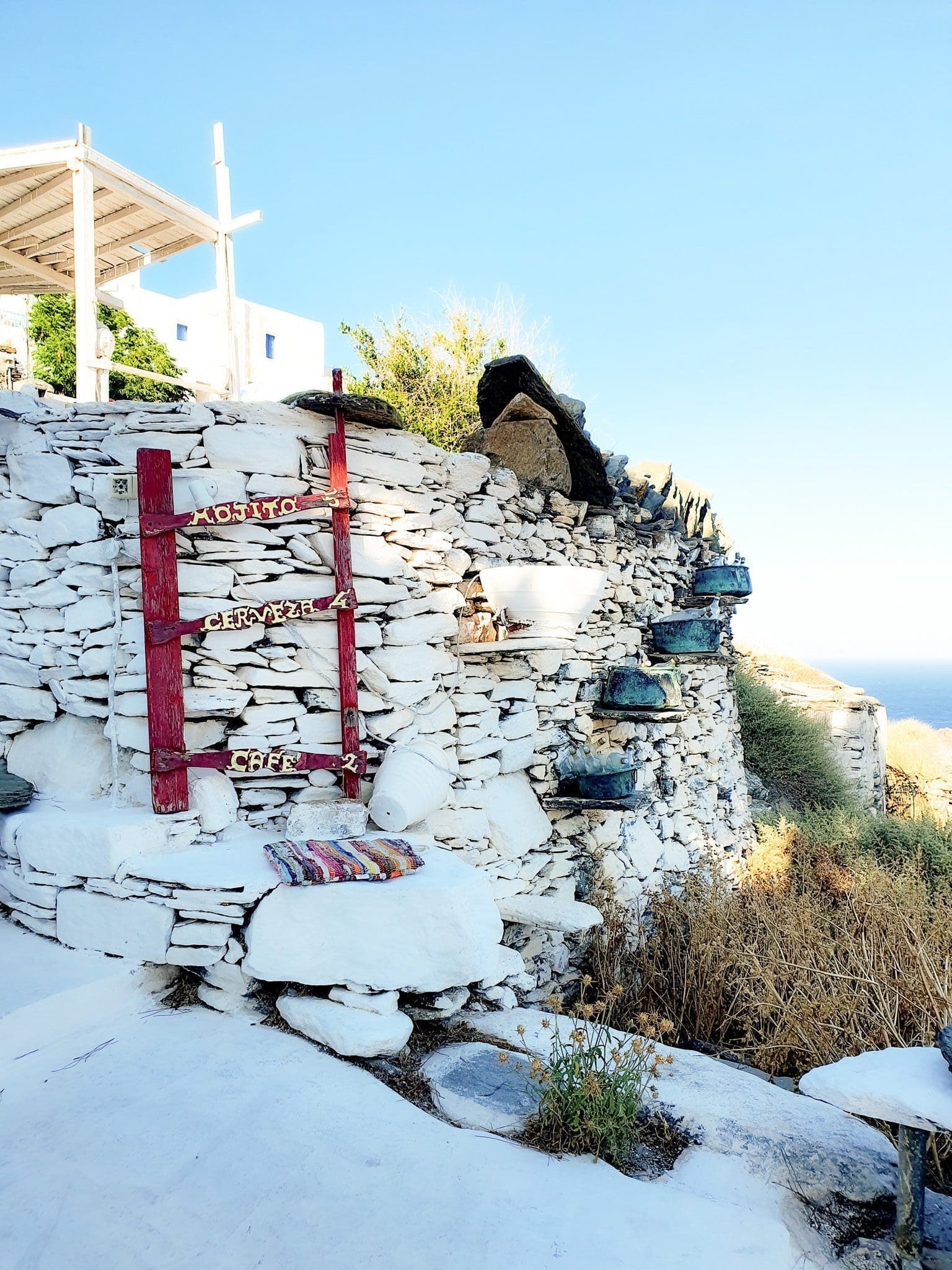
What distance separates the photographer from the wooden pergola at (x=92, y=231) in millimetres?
5125

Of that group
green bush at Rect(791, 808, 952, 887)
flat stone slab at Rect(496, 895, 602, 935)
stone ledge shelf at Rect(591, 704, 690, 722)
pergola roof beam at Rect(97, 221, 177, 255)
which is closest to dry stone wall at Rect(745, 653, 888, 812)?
green bush at Rect(791, 808, 952, 887)

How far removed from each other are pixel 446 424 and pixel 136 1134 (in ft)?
24.7

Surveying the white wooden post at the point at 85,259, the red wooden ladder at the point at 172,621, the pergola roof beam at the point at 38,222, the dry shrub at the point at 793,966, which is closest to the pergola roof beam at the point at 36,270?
the pergola roof beam at the point at 38,222

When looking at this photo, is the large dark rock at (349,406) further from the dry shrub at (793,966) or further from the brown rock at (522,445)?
the dry shrub at (793,966)

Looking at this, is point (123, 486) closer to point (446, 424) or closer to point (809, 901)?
point (809, 901)

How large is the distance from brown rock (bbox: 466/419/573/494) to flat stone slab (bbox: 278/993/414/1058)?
10.8ft

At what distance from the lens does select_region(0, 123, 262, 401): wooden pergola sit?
5.12 m

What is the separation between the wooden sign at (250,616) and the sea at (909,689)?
21618mm

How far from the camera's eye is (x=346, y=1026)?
271 centimetres

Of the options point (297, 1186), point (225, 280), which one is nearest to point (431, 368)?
point (225, 280)

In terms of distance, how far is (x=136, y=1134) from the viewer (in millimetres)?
2174

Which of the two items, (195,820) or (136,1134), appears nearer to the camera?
(136,1134)

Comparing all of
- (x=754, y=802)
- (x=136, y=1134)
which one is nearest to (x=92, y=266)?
(x=136, y=1134)

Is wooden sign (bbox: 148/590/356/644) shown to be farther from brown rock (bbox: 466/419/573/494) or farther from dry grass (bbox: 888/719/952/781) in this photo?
dry grass (bbox: 888/719/952/781)
